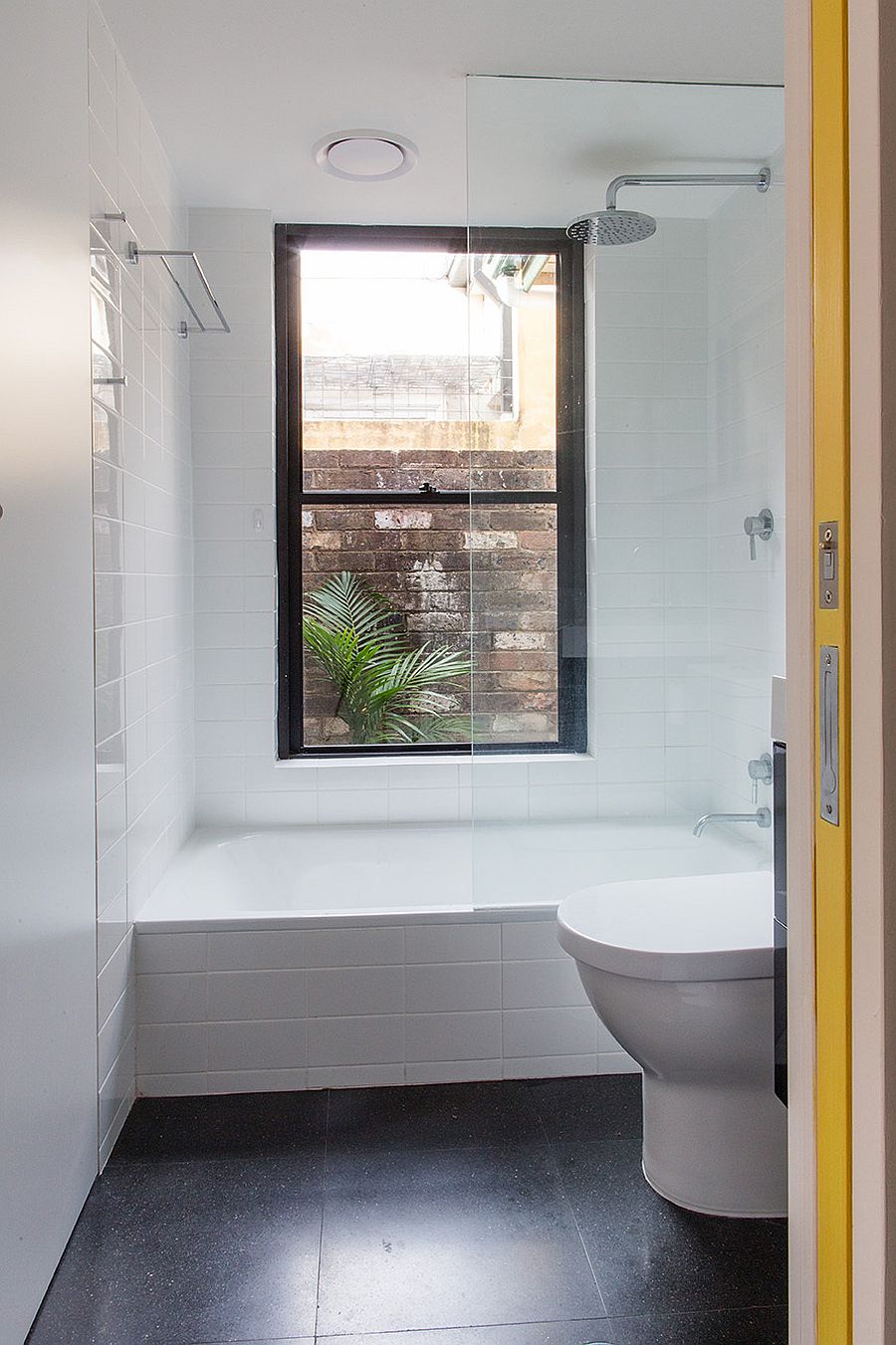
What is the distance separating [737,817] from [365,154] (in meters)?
2.01

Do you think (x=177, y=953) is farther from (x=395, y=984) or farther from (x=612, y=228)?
(x=612, y=228)

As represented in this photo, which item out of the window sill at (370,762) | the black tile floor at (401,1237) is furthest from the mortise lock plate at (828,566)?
the window sill at (370,762)

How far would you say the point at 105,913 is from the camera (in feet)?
6.81

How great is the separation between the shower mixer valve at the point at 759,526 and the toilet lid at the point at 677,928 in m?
0.80

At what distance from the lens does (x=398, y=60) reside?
234 centimetres

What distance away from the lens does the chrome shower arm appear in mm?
2406

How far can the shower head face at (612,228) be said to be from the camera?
2.39 meters

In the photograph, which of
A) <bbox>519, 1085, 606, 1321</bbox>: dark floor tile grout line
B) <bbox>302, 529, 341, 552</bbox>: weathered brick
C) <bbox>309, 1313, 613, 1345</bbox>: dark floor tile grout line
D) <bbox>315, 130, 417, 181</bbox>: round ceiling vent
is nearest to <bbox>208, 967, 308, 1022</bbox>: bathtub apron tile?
<bbox>519, 1085, 606, 1321</bbox>: dark floor tile grout line

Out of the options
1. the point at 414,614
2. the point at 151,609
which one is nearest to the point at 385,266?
the point at 414,614

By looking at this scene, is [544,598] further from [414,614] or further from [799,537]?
[799,537]

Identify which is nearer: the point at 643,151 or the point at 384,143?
the point at 643,151

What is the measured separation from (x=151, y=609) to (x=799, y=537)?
6.82 ft

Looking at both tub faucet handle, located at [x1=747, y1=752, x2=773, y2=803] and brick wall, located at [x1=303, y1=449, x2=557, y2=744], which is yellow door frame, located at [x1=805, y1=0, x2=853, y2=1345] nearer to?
tub faucet handle, located at [x1=747, y1=752, x2=773, y2=803]

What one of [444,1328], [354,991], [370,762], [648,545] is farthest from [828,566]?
[370,762]
